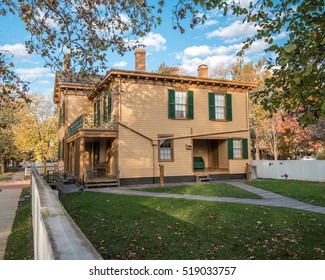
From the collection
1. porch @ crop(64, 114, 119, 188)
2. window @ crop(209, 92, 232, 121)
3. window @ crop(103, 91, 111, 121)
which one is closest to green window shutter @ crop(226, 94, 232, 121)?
window @ crop(209, 92, 232, 121)

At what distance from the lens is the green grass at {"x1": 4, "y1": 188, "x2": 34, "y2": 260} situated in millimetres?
5475

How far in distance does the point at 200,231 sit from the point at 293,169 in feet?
51.9

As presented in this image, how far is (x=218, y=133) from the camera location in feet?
63.2

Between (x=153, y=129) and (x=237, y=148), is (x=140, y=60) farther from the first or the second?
(x=237, y=148)

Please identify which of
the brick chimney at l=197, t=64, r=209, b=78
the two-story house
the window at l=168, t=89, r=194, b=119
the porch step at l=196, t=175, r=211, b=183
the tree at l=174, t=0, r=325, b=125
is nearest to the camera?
the tree at l=174, t=0, r=325, b=125

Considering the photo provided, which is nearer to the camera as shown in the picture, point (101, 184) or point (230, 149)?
point (101, 184)

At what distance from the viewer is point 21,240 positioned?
256 inches

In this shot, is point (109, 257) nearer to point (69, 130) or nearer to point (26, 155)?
point (69, 130)

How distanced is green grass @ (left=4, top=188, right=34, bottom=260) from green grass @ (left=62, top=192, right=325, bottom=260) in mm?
1245

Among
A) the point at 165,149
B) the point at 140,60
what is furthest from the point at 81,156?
the point at 140,60

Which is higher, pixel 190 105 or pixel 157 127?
pixel 190 105

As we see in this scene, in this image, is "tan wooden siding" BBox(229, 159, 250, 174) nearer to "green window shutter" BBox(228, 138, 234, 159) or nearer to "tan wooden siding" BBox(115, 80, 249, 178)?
"tan wooden siding" BBox(115, 80, 249, 178)

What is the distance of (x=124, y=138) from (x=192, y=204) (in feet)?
25.5
